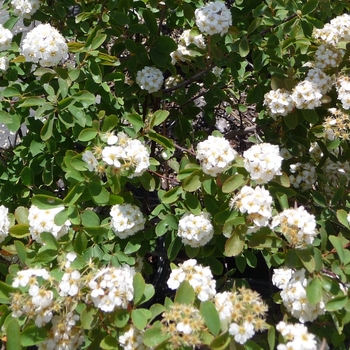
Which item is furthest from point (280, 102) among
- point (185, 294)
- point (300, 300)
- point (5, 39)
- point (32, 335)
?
point (32, 335)

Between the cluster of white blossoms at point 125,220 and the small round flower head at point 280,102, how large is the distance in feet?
2.53

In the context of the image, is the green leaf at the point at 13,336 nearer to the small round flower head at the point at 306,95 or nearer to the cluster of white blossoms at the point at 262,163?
the cluster of white blossoms at the point at 262,163

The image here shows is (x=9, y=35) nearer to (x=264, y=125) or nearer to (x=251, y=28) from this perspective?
(x=251, y=28)

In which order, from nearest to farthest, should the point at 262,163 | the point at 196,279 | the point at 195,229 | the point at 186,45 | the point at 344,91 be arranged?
the point at 196,279, the point at 262,163, the point at 195,229, the point at 344,91, the point at 186,45

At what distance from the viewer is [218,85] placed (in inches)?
100

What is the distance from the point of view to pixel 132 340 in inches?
59.2

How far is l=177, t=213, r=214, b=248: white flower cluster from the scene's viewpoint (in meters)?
1.80

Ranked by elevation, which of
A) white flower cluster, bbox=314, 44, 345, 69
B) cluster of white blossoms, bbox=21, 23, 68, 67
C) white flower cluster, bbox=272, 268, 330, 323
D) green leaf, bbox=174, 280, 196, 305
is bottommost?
white flower cluster, bbox=272, 268, 330, 323

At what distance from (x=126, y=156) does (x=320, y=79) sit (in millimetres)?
962

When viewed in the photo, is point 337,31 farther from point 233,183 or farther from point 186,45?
point 233,183

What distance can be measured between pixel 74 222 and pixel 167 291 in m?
0.88

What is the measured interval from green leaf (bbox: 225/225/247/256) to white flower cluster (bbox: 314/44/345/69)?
91cm

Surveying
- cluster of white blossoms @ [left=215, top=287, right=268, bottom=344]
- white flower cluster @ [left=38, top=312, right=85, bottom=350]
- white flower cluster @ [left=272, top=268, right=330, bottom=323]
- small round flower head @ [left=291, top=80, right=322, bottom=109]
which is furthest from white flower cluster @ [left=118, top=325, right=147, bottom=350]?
small round flower head @ [left=291, top=80, right=322, bottom=109]

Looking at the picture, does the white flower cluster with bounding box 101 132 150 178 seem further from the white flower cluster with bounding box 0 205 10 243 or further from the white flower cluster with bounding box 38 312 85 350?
the white flower cluster with bounding box 38 312 85 350
